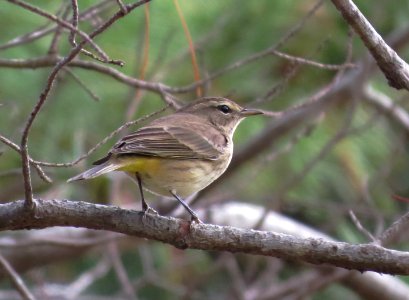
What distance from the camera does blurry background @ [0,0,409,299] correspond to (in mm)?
6223

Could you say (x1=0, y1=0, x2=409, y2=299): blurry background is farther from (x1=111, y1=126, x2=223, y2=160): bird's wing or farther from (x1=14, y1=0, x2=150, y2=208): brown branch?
(x1=14, y1=0, x2=150, y2=208): brown branch

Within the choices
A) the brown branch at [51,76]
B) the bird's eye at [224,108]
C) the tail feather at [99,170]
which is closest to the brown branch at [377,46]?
the brown branch at [51,76]

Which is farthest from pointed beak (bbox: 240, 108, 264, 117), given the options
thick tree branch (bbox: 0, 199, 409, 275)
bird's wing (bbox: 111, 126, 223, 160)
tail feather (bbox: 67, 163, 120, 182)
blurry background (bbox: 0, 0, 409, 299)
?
thick tree branch (bbox: 0, 199, 409, 275)

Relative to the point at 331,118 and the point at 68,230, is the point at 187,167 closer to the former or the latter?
the point at 68,230

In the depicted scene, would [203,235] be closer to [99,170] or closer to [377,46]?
[99,170]

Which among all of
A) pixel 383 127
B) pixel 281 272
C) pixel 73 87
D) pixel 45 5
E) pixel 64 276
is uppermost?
pixel 45 5

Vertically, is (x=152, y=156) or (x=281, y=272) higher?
(x=152, y=156)

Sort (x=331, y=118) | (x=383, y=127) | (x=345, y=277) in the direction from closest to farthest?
(x=345, y=277) < (x=331, y=118) < (x=383, y=127)

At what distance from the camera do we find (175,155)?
175 inches

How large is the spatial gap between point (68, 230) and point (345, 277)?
2099 mm

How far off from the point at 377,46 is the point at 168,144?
151cm

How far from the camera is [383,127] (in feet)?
26.4

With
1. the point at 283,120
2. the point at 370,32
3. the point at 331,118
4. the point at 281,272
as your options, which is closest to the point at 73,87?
the point at 283,120

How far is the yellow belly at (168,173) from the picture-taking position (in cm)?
420
